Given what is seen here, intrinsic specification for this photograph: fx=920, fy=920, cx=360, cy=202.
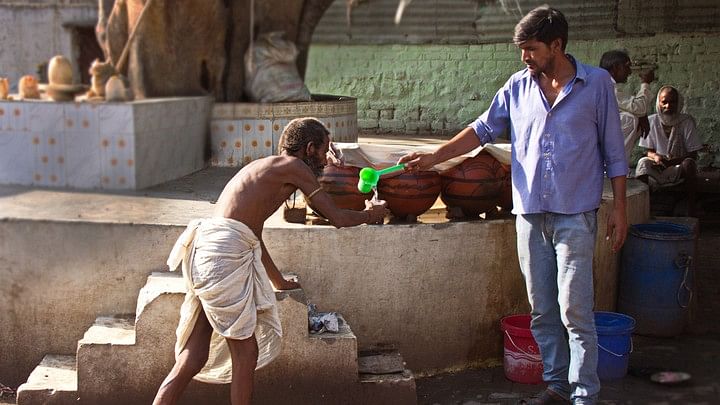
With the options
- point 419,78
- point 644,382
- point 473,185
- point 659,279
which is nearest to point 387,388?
point 473,185

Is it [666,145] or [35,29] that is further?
[35,29]

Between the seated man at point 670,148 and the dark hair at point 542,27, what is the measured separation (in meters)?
5.78

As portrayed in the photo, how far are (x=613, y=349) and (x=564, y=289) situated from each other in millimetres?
1211

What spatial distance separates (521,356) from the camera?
17.6 feet

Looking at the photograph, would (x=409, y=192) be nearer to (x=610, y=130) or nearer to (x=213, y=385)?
(x=610, y=130)

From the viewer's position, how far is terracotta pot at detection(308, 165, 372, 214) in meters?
5.48

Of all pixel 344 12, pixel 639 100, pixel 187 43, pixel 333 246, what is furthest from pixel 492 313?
pixel 344 12

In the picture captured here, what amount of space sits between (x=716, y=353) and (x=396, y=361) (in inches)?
89.5

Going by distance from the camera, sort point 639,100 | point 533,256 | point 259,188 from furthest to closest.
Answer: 1. point 639,100
2. point 533,256
3. point 259,188

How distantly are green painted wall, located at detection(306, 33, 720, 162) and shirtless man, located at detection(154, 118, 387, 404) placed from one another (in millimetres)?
8934

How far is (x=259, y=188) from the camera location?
4250 mm

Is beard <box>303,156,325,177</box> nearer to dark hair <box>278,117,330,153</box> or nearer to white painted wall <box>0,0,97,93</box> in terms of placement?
dark hair <box>278,117,330,153</box>

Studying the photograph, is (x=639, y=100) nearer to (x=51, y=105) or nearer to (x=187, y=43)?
(x=187, y=43)

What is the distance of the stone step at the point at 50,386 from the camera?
188 inches
